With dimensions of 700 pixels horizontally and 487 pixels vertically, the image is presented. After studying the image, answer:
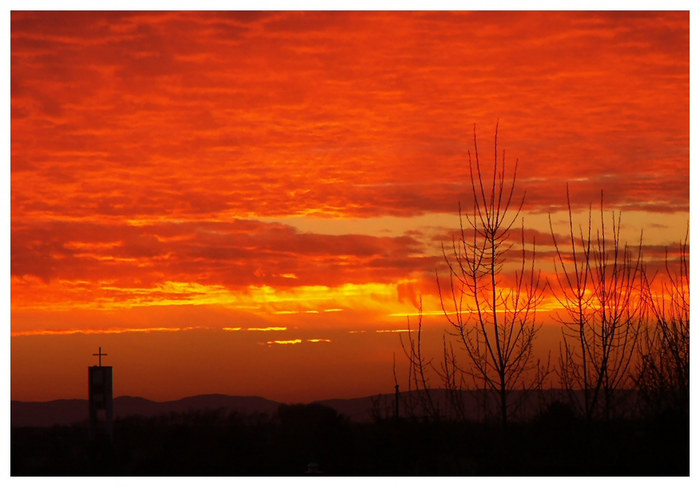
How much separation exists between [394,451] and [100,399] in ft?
13.7

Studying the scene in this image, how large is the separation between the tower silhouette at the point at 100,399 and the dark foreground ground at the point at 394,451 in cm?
31

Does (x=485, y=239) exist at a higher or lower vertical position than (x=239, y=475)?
higher

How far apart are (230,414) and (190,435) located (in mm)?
3836

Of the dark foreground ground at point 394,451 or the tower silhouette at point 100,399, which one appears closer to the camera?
the dark foreground ground at point 394,451

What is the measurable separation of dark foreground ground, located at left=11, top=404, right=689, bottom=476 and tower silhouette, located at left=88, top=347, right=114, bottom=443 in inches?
12.3

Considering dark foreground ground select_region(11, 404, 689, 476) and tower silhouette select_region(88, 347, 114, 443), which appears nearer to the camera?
dark foreground ground select_region(11, 404, 689, 476)

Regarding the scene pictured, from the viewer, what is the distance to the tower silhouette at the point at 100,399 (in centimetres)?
1450

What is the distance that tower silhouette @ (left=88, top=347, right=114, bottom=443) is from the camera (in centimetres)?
1450

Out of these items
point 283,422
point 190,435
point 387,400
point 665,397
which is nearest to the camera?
point 665,397

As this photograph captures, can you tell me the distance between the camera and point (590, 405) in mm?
13922
